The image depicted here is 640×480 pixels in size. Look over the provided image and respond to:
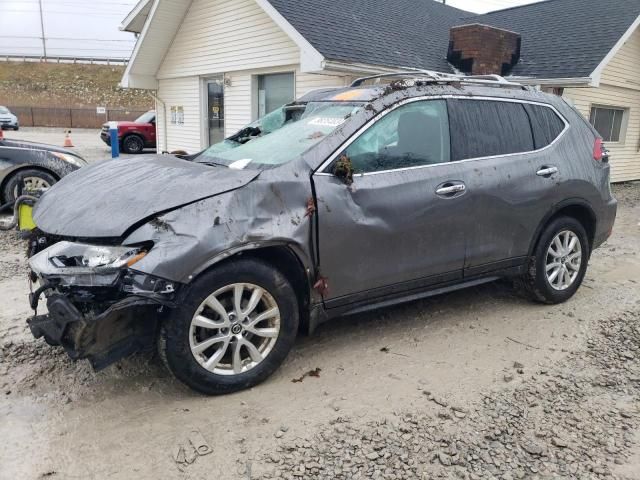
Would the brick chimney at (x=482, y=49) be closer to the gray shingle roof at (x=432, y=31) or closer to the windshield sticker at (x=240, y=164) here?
the gray shingle roof at (x=432, y=31)

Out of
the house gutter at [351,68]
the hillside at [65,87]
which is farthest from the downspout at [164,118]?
the hillside at [65,87]

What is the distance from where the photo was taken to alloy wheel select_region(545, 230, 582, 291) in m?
4.62

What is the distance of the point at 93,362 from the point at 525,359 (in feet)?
9.18

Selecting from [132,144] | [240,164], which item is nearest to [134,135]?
[132,144]

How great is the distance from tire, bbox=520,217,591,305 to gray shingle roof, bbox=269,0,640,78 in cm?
593

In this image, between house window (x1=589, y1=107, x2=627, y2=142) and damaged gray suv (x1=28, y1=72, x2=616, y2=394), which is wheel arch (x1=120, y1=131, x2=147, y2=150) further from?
damaged gray suv (x1=28, y1=72, x2=616, y2=394)

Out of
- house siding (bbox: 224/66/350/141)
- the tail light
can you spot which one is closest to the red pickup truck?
house siding (bbox: 224/66/350/141)

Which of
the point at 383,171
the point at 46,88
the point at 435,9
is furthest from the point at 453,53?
the point at 46,88

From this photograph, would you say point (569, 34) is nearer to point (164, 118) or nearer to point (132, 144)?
point (164, 118)

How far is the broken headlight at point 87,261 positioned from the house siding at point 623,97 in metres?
11.8

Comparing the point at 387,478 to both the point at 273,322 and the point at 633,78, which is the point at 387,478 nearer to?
the point at 273,322

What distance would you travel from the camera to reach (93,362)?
283cm

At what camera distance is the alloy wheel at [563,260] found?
15.2ft

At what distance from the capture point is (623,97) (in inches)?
538
